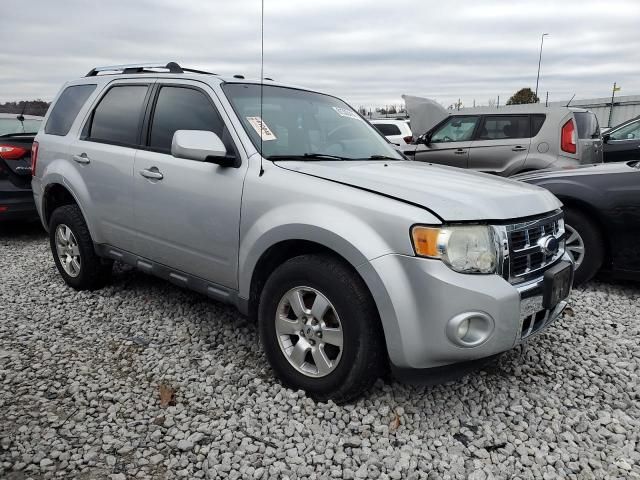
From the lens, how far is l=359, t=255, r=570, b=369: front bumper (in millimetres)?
2250

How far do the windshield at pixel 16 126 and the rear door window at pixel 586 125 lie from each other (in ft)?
25.4

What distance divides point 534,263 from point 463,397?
2.77 feet

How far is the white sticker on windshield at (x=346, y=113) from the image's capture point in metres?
3.81

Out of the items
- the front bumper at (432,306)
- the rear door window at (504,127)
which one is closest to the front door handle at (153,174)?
the front bumper at (432,306)

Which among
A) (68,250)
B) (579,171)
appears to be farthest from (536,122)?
(68,250)

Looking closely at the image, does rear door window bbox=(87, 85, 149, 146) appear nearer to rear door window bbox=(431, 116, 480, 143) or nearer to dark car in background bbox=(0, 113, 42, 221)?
dark car in background bbox=(0, 113, 42, 221)

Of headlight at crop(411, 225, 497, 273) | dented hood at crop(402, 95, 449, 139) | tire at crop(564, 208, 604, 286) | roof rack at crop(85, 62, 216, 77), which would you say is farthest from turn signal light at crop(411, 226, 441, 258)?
dented hood at crop(402, 95, 449, 139)

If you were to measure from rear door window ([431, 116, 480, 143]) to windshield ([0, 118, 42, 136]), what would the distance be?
623 centimetres

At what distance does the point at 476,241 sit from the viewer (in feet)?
7.66

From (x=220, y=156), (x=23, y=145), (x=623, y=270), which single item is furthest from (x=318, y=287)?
(x=23, y=145)

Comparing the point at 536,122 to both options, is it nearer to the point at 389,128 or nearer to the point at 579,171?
the point at 579,171

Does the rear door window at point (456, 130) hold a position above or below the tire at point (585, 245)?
above

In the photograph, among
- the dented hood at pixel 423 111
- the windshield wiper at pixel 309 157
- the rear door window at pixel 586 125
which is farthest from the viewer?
the dented hood at pixel 423 111

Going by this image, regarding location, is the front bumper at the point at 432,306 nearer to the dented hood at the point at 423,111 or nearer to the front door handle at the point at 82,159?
the front door handle at the point at 82,159
